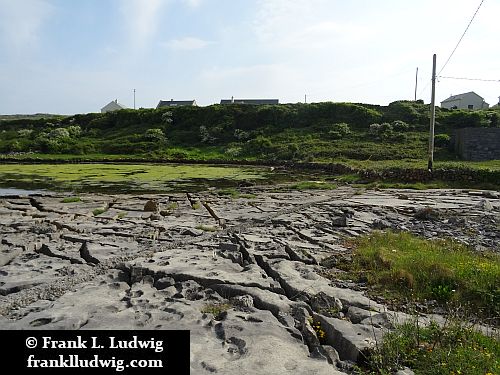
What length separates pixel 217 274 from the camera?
5.93m

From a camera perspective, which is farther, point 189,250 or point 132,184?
point 132,184

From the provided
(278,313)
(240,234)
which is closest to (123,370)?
(278,313)

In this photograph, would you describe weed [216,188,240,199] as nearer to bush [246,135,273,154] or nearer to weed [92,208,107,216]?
weed [92,208,107,216]

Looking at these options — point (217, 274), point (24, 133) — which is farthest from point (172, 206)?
point (24, 133)

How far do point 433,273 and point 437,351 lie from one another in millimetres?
2212

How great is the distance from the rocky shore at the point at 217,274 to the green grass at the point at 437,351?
213 mm

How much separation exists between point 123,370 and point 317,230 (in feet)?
20.5

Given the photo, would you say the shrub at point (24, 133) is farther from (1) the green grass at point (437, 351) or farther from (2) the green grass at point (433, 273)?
(1) the green grass at point (437, 351)

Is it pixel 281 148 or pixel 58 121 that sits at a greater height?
pixel 58 121

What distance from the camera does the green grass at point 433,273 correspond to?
198 inches

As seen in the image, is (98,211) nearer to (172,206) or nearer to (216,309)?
(172,206)

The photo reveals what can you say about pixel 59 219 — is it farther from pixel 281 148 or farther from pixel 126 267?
pixel 281 148

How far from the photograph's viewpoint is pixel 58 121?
51938mm

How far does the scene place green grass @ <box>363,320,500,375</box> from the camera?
10.7 ft
